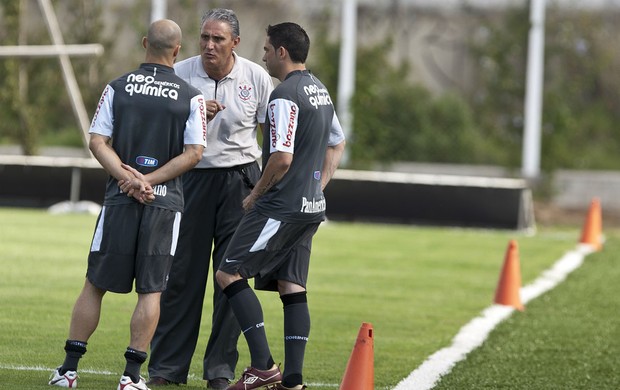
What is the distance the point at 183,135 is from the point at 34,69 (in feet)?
72.6

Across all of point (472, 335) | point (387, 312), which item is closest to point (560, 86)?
point (387, 312)

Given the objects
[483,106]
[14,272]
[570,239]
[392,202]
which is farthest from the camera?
[483,106]

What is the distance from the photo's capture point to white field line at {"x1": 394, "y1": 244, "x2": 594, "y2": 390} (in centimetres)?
888

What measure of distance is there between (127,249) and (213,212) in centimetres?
88

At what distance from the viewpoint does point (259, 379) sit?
302 inches

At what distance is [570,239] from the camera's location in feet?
74.2

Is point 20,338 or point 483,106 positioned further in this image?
point 483,106

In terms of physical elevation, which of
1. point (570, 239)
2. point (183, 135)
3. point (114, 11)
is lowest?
point (570, 239)

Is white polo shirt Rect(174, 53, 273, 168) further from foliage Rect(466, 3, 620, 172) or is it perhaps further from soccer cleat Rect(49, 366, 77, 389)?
foliage Rect(466, 3, 620, 172)

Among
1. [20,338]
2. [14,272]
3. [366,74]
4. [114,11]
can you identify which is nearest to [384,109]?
[366,74]

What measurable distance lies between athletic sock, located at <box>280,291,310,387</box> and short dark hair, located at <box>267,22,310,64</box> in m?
1.32

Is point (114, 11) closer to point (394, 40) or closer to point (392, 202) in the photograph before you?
point (394, 40)

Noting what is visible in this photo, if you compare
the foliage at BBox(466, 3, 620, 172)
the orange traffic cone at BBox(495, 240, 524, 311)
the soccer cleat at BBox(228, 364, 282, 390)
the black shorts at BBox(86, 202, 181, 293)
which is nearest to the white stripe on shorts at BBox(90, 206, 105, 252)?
the black shorts at BBox(86, 202, 181, 293)

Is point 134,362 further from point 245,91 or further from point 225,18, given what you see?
point 225,18
